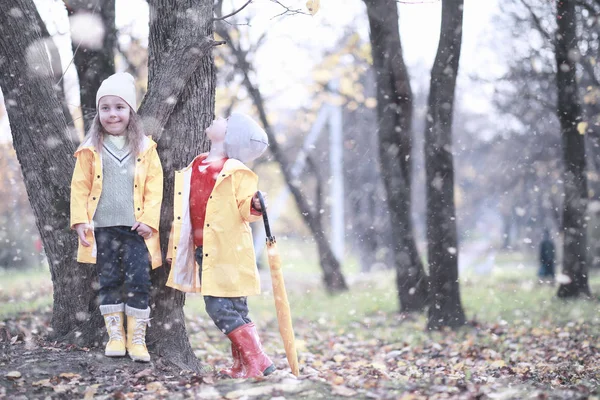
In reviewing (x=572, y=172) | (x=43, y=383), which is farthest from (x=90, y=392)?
(x=572, y=172)

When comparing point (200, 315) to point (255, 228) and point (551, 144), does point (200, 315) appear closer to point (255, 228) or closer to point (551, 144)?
point (551, 144)

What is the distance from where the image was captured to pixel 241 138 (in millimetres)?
4672

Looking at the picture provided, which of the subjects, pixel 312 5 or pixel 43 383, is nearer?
pixel 43 383

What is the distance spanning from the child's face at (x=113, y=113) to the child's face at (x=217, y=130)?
595mm

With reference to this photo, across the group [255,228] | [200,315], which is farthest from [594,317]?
[255,228]

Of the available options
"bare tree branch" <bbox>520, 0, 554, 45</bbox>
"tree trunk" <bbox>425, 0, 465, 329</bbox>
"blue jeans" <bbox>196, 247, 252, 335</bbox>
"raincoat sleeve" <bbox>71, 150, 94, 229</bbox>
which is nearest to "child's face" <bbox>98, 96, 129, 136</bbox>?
"raincoat sleeve" <bbox>71, 150, 94, 229</bbox>

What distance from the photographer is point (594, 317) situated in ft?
29.0

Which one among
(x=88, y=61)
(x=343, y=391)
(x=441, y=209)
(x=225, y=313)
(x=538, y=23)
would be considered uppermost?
(x=538, y=23)

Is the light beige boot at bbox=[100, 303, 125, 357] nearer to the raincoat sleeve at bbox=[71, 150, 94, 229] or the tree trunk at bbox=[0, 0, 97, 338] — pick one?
the tree trunk at bbox=[0, 0, 97, 338]

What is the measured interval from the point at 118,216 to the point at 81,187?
34 centimetres

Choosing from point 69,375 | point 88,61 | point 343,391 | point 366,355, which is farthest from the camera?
point 88,61

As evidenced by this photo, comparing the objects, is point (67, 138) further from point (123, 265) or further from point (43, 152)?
point (123, 265)

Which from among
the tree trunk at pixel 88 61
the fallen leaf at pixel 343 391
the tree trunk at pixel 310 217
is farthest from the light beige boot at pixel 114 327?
the tree trunk at pixel 310 217

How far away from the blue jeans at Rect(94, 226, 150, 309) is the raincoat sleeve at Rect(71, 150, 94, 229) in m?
0.16
